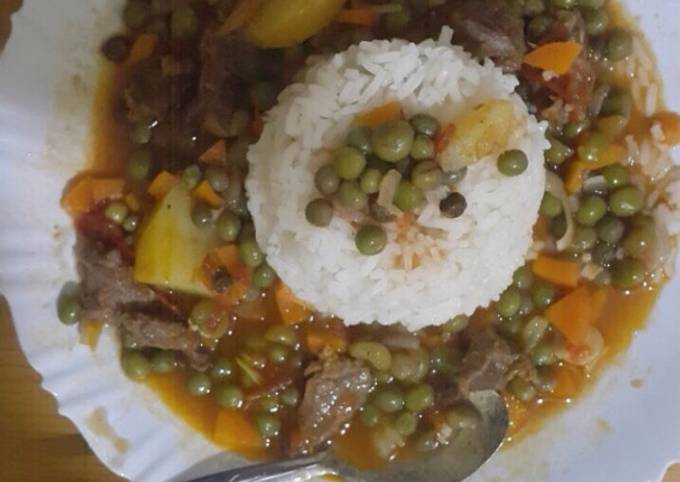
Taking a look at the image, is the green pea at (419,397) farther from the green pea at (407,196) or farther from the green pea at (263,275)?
the green pea at (407,196)

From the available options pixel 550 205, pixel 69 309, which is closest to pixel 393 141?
pixel 550 205

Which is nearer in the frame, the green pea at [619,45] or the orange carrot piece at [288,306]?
the orange carrot piece at [288,306]

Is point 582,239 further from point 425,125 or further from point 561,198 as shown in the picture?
point 425,125

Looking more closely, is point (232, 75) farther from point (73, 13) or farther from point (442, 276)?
point (442, 276)

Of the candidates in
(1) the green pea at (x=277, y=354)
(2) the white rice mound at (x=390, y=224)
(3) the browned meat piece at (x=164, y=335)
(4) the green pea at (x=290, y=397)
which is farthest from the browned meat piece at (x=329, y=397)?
(3) the browned meat piece at (x=164, y=335)

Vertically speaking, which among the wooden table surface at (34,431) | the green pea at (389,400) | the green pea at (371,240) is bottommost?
the wooden table surface at (34,431)

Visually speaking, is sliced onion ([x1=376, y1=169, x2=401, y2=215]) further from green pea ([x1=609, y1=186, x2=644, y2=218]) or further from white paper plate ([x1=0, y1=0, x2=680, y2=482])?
white paper plate ([x1=0, y1=0, x2=680, y2=482])
